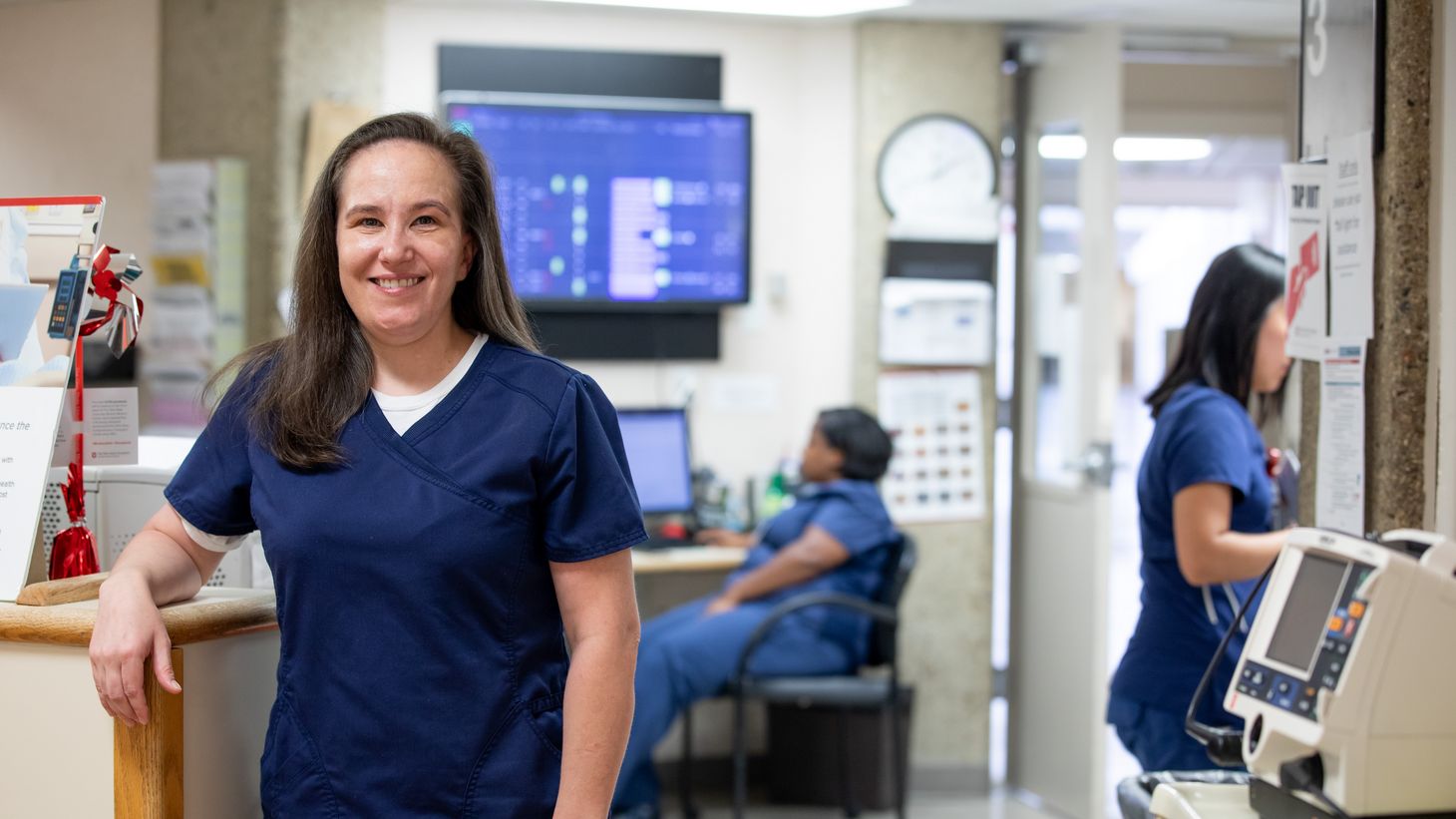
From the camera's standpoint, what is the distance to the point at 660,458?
4.42 meters

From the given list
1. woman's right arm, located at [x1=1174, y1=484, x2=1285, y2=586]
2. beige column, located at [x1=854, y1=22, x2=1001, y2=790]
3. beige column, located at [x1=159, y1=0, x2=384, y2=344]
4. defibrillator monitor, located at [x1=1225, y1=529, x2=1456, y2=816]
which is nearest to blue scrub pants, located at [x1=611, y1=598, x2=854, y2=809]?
beige column, located at [x1=854, y1=22, x2=1001, y2=790]

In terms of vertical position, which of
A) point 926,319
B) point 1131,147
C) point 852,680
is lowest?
point 852,680

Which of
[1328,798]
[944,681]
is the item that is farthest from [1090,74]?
[1328,798]

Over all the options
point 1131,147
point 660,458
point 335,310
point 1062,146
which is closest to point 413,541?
point 335,310

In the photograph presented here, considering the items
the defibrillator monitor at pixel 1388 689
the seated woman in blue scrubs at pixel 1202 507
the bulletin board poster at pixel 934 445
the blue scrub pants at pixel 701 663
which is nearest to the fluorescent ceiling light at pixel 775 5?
the bulletin board poster at pixel 934 445

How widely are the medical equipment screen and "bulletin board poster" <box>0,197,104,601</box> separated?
1511 mm

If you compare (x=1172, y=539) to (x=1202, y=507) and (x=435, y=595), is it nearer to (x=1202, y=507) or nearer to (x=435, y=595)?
(x=1202, y=507)

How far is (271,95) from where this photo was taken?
166 inches

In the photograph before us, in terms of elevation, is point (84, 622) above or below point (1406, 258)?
below

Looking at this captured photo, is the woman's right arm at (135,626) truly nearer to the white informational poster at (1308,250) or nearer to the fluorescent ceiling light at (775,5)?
the white informational poster at (1308,250)

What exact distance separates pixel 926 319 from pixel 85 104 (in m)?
2.55

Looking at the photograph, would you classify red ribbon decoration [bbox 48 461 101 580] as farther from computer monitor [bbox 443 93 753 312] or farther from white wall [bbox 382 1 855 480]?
white wall [bbox 382 1 855 480]

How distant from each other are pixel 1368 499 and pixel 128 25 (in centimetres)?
358

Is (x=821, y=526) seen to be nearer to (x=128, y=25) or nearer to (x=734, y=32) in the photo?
(x=734, y=32)
